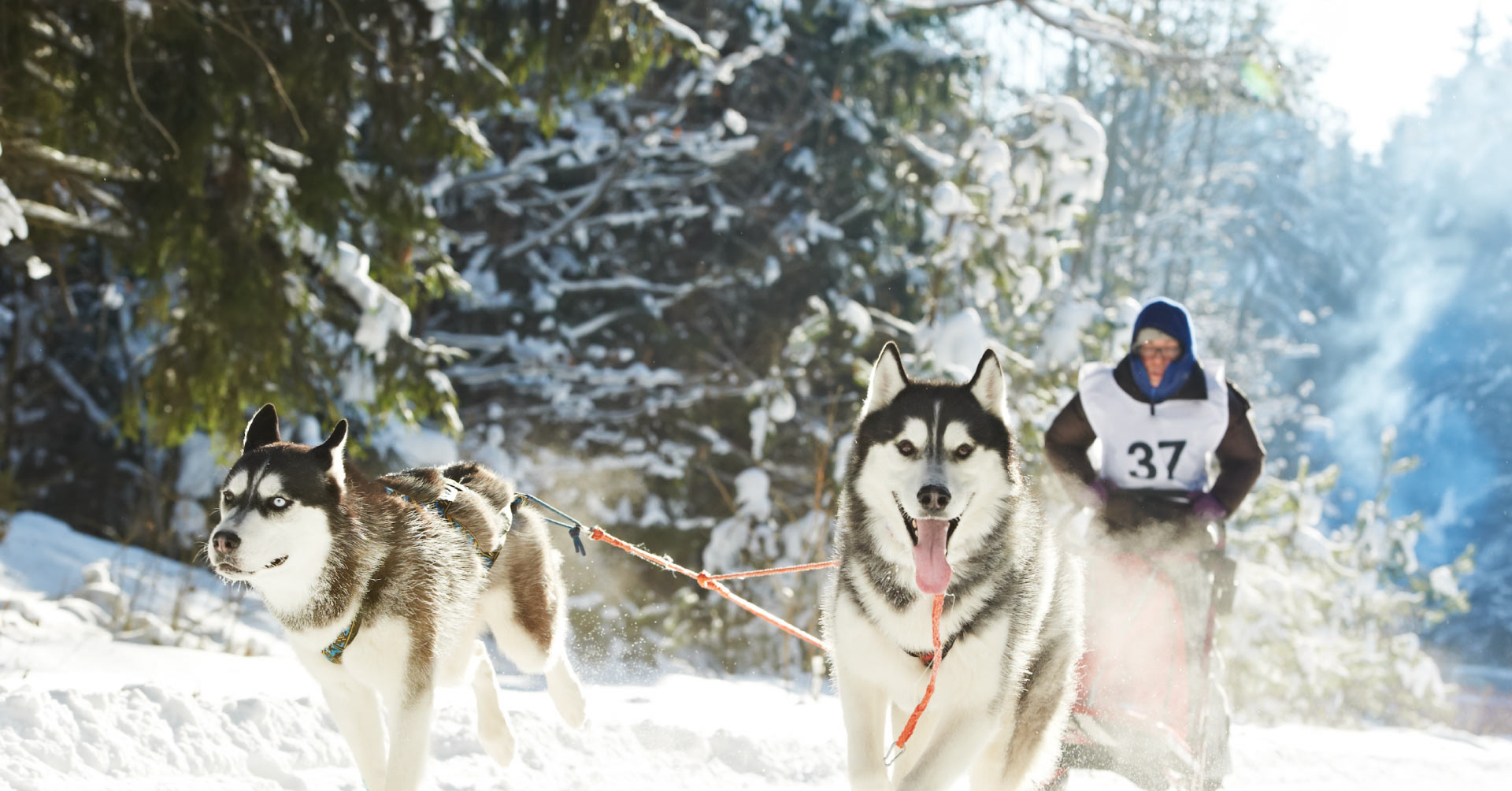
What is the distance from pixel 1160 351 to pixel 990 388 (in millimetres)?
1672

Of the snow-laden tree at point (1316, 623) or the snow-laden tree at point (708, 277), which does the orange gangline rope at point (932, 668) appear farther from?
the snow-laden tree at point (1316, 623)

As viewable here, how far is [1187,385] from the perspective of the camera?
4.14 meters

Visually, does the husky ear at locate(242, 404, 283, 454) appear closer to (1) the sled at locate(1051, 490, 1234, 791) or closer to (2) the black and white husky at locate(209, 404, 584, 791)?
(2) the black and white husky at locate(209, 404, 584, 791)

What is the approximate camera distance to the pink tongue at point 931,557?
258cm

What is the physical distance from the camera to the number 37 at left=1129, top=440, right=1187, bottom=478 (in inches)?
162

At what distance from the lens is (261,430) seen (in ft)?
8.87

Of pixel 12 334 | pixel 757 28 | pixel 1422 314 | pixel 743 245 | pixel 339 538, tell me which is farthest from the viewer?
pixel 1422 314

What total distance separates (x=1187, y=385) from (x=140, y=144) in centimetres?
596

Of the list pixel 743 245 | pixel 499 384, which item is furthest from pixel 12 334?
pixel 743 245

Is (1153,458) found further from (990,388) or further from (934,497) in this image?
(934,497)

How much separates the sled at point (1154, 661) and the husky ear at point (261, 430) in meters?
2.87

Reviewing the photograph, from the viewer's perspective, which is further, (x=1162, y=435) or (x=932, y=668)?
(x=1162, y=435)

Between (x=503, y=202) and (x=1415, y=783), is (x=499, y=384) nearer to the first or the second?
(x=503, y=202)

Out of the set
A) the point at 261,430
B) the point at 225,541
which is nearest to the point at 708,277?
the point at 261,430
